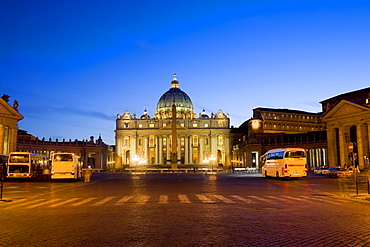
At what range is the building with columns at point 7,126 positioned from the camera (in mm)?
66756

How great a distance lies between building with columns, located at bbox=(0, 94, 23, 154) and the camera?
66.8 meters

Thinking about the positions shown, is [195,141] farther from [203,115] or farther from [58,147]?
[58,147]

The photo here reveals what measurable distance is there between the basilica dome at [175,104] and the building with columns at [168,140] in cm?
772

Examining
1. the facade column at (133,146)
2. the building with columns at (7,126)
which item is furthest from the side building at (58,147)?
the facade column at (133,146)

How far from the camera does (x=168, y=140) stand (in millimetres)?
156625

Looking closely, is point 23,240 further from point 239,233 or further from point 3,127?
point 3,127

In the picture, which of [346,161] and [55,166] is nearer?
[55,166]

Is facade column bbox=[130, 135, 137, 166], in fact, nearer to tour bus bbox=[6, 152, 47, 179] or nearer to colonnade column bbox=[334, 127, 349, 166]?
colonnade column bbox=[334, 127, 349, 166]

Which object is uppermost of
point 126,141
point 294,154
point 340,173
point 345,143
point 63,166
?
point 126,141

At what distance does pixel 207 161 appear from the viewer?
5979 inches

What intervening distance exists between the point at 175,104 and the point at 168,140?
21545 mm

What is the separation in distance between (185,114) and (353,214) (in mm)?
157678

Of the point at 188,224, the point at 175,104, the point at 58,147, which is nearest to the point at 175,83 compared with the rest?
the point at 175,104

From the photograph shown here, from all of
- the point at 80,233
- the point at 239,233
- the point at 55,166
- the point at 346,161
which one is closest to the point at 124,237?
the point at 80,233
